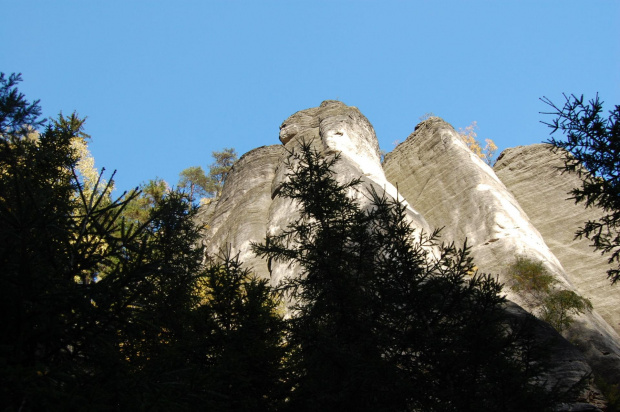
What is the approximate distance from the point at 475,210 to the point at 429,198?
4.47 meters

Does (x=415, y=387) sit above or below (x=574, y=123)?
below

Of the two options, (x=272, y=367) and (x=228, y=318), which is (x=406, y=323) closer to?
(x=272, y=367)

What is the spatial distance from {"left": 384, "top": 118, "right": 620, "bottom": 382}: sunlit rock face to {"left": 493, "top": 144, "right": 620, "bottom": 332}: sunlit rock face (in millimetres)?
1965

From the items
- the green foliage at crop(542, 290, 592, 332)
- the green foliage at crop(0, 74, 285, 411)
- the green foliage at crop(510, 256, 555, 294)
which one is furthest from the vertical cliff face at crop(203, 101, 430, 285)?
the green foliage at crop(0, 74, 285, 411)

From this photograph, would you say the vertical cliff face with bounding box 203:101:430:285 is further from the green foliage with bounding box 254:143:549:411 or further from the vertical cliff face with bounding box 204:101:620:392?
the green foliage with bounding box 254:143:549:411

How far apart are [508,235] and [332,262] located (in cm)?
1511

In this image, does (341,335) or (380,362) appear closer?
(380,362)

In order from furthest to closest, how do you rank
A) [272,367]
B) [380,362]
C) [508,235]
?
[508,235] < [272,367] < [380,362]

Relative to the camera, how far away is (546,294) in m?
17.5

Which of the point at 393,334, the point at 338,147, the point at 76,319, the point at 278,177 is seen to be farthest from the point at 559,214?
the point at 76,319

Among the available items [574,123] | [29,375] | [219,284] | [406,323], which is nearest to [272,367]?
[219,284]

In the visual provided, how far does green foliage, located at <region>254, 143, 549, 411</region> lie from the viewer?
7043 mm

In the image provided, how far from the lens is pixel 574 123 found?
33.1 ft

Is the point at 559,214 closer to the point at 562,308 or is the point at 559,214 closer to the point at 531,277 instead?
the point at 531,277
